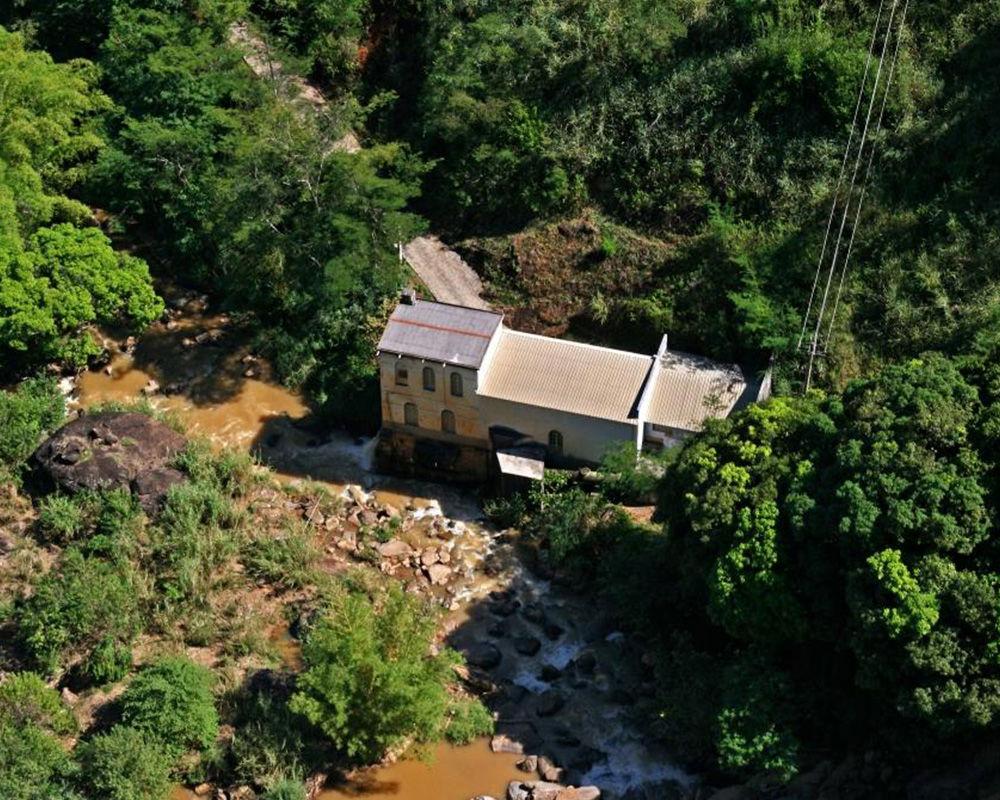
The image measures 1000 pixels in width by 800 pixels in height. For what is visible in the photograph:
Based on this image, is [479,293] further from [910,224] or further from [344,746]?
[344,746]

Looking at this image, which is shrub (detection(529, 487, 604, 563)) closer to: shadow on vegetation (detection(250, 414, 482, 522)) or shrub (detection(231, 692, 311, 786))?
shadow on vegetation (detection(250, 414, 482, 522))

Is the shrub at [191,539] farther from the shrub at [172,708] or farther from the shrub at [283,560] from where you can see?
the shrub at [172,708]

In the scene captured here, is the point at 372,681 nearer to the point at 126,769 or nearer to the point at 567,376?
the point at 126,769

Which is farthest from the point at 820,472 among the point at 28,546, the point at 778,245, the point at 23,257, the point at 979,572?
the point at 23,257

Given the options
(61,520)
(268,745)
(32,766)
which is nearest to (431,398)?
(61,520)

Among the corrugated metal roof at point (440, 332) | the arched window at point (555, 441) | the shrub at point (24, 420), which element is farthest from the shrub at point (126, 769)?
the arched window at point (555, 441)

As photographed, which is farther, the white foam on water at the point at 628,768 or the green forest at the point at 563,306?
the white foam on water at the point at 628,768

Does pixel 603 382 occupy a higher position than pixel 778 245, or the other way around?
pixel 778 245
